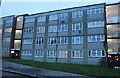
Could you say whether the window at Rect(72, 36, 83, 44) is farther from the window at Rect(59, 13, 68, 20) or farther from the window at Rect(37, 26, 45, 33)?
the window at Rect(37, 26, 45, 33)

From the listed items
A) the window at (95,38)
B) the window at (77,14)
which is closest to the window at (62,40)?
the window at (77,14)

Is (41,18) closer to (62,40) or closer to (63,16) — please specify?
(63,16)

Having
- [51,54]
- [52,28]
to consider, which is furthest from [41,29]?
[51,54]

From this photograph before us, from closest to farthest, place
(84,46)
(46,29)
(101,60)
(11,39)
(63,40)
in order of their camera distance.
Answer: (101,60)
(84,46)
(63,40)
(46,29)
(11,39)

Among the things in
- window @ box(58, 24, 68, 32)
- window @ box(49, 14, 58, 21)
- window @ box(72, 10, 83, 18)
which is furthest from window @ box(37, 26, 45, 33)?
window @ box(72, 10, 83, 18)

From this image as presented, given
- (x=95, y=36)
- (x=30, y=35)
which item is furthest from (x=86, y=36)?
(x=30, y=35)

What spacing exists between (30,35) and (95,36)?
656 inches

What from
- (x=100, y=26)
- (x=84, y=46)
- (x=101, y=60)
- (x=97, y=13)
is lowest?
(x=101, y=60)

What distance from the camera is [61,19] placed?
4522 cm

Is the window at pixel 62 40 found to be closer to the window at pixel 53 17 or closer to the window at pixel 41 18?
the window at pixel 53 17

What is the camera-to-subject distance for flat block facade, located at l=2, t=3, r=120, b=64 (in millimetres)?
39875

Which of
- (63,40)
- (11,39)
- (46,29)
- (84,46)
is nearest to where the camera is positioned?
(84,46)

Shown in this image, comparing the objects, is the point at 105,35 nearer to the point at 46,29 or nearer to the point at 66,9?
the point at 66,9

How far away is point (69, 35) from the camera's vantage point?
43.3m
